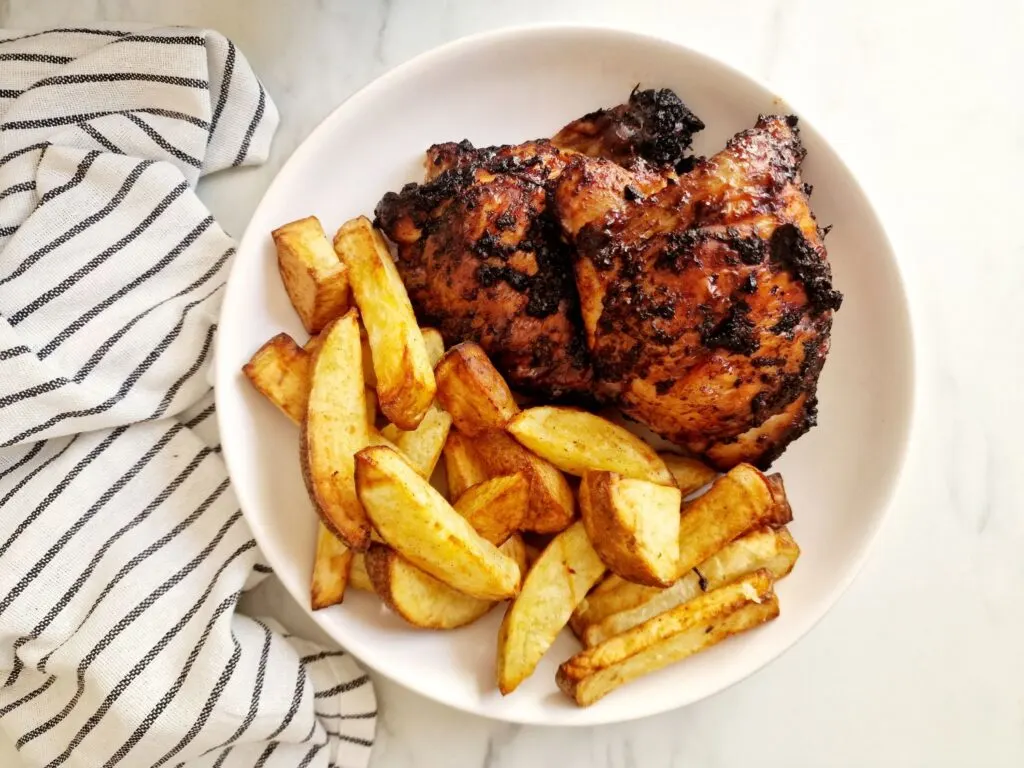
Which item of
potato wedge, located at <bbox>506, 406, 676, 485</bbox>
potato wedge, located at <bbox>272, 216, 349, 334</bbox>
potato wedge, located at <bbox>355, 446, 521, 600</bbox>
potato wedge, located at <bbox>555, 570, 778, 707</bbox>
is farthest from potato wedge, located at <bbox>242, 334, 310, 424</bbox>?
potato wedge, located at <bbox>555, 570, 778, 707</bbox>

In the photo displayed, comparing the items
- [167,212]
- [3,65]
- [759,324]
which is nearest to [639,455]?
[759,324]

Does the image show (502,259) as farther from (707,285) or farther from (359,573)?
(359,573)

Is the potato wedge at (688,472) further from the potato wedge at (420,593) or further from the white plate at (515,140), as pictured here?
the potato wedge at (420,593)

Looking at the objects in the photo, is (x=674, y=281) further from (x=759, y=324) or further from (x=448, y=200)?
(x=448, y=200)

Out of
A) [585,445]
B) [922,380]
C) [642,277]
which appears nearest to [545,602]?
[585,445]

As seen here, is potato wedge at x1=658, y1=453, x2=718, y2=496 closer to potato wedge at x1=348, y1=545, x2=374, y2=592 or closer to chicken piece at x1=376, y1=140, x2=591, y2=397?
chicken piece at x1=376, y1=140, x2=591, y2=397

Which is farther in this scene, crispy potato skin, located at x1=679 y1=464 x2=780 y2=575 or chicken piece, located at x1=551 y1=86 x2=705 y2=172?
chicken piece, located at x1=551 y1=86 x2=705 y2=172

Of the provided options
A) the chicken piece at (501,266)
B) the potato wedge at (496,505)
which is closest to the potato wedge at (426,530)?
the potato wedge at (496,505)
